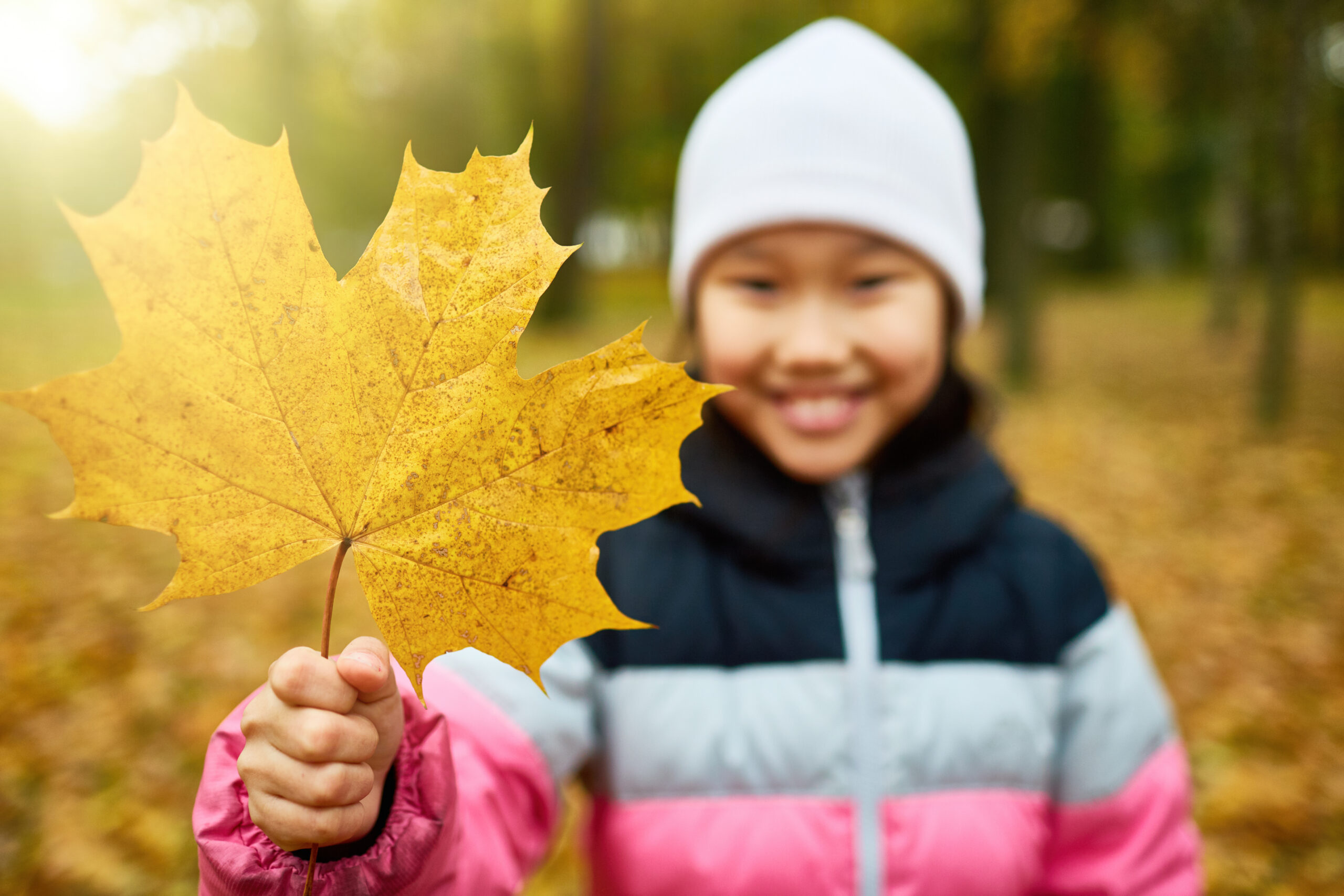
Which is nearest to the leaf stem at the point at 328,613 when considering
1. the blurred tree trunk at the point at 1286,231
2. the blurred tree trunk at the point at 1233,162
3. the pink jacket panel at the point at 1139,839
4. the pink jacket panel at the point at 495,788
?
the pink jacket panel at the point at 495,788

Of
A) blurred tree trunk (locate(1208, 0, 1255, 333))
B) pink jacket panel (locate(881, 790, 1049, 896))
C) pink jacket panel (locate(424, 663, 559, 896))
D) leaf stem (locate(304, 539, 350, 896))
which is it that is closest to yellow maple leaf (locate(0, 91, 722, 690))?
leaf stem (locate(304, 539, 350, 896))

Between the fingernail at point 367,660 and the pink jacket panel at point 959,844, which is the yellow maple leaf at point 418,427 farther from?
the pink jacket panel at point 959,844

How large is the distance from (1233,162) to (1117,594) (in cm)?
1005

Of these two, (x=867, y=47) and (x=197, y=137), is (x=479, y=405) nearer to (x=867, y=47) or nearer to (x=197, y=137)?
(x=197, y=137)

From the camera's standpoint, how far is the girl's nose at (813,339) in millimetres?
1263

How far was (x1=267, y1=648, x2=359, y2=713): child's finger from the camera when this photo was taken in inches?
21.1

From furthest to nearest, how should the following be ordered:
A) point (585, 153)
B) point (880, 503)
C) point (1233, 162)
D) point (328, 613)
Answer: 1. point (585, 153)
2. point (1233, 162)
3. point (880, 503)
4. point (328, 613)

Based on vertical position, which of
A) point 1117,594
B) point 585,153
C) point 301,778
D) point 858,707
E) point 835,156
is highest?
point 585,153

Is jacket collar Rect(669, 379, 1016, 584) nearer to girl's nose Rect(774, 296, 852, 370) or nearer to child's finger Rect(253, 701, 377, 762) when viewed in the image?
girl's nose Rect(774, 296, 852, 370)

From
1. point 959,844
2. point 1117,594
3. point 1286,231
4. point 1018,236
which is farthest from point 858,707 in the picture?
point 1018,236

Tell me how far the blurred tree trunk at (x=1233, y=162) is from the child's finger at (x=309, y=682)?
942 cm

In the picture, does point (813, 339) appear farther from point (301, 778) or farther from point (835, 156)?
point (301, 778)

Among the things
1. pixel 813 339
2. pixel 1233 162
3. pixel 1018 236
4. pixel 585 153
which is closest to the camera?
pixel 813 339

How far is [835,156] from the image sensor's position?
1.42 meters
